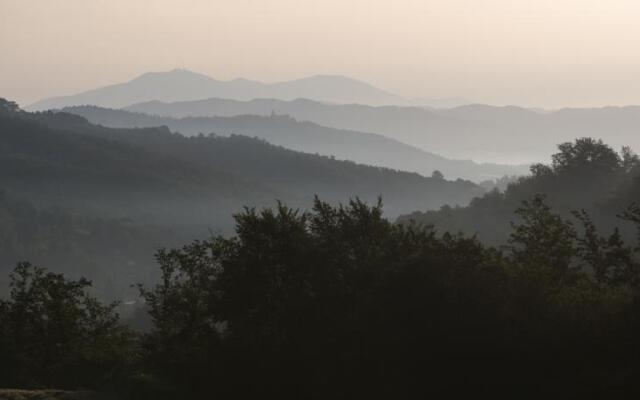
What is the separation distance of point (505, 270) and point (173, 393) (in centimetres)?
1573

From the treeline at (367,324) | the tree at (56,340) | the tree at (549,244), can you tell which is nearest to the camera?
the treeline at (367,324)

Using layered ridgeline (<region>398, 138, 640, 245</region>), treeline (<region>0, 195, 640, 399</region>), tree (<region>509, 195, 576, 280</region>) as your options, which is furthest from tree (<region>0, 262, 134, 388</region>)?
layered ridgeline (<region>398, 138, 640, 245</region>)

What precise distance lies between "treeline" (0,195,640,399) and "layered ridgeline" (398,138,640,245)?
59525mm

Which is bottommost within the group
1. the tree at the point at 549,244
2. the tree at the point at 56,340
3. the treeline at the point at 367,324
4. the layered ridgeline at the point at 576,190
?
the tree at the point at 56,340

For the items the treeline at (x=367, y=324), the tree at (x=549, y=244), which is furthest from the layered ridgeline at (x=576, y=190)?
the treeline at (x=367, y=324)

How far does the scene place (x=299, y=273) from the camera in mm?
34969

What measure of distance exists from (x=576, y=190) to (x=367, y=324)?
92.8 meters

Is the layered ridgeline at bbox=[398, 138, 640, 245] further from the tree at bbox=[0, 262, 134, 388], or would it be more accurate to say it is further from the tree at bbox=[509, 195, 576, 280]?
the tree at bbox=[0, 262, 134, 388]

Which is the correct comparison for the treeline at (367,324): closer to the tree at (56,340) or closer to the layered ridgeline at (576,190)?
the tree at (56,340)

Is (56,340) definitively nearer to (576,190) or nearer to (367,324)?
(367,324)

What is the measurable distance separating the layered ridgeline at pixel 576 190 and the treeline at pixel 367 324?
59.5 meters

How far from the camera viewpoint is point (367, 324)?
2948 cm

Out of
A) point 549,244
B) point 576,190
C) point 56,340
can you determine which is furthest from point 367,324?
point 576,190

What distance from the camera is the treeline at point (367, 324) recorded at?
26.0 meters
